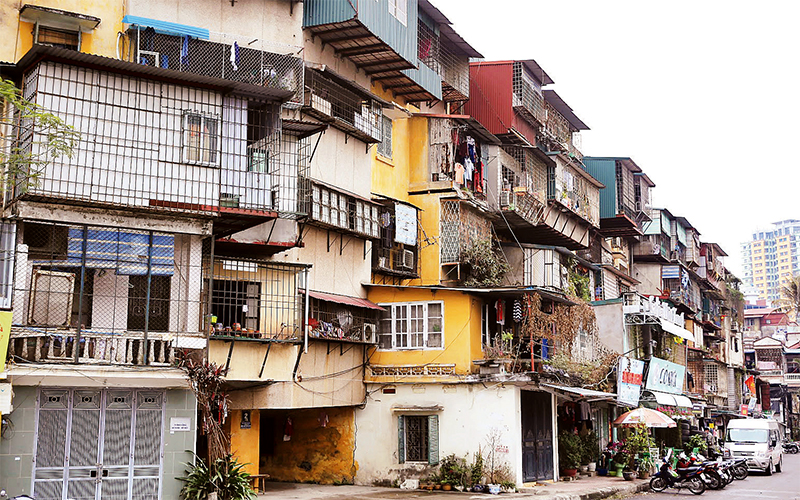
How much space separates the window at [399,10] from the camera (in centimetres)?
2391

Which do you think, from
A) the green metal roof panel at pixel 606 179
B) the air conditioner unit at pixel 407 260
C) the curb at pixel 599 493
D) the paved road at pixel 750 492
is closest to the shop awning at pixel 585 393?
the curb at pixel 599 493

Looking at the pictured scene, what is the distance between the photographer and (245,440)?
2077cm

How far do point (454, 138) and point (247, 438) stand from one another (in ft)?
40.6

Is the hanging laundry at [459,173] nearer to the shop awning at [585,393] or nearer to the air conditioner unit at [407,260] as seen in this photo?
the air conditioner unit at [407,260]

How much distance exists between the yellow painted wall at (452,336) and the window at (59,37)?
11.0m

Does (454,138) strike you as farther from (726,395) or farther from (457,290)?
(726,395)

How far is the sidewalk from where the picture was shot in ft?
67.8

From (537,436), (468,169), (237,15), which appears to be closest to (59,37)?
(237,15)

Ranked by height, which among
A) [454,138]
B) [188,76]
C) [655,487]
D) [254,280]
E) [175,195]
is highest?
[454,138]

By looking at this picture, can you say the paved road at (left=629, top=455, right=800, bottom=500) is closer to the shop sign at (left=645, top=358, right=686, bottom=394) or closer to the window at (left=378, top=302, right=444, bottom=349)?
the shop sign at (left=645, top=358, right=686, bottom=394)

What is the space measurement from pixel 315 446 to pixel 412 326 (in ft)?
14.8

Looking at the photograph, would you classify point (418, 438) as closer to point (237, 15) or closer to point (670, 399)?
point (237, 15)

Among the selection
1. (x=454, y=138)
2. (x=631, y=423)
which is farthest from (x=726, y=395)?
(x=454, y=138)

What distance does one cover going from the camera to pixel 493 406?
22.9m
